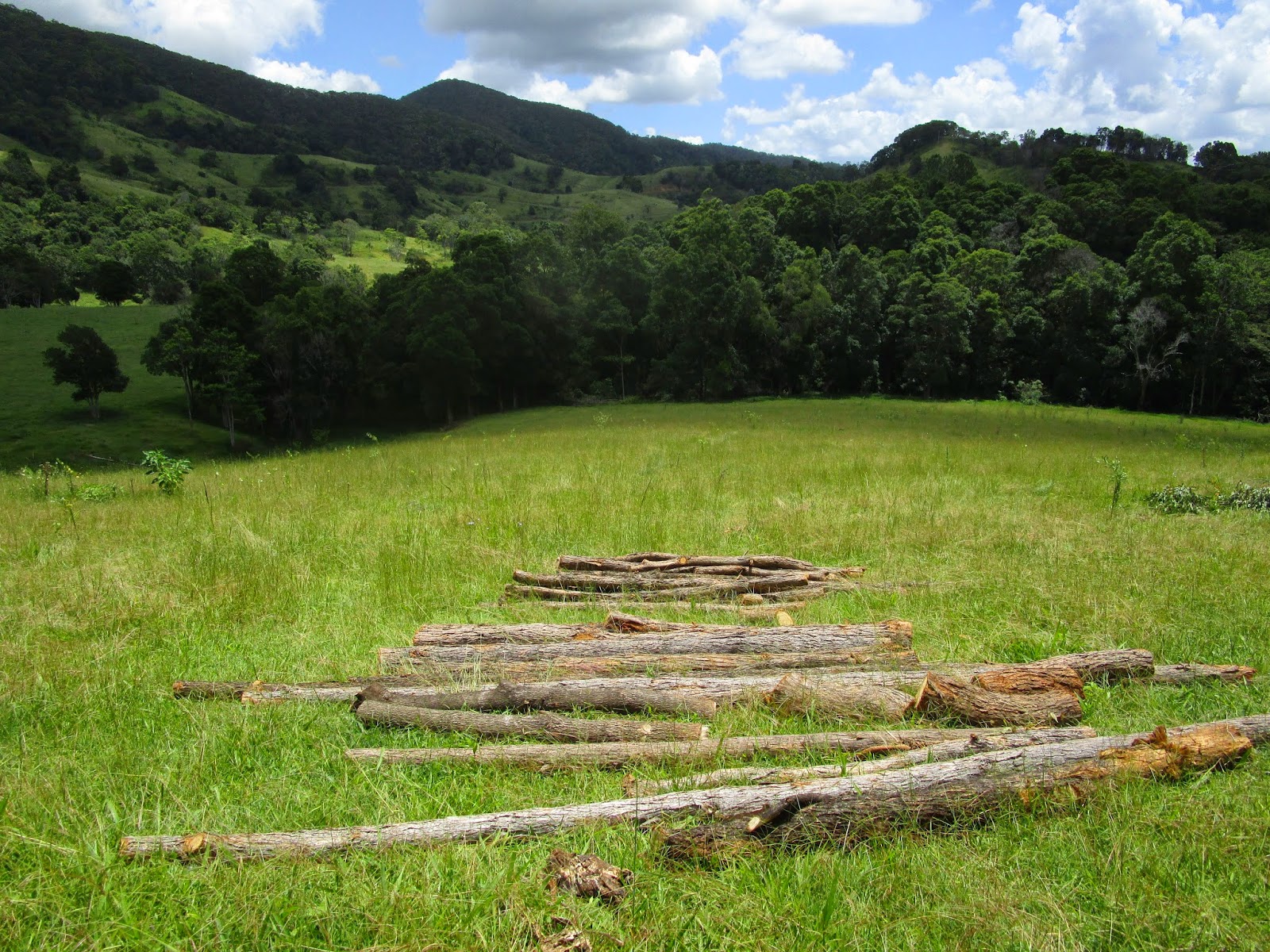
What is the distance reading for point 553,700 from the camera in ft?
15.5

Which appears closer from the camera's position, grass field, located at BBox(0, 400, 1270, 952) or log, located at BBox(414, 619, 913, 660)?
grass field, located at BBox(0, 400, 1270, 952)

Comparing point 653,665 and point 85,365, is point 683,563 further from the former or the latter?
point 85,365

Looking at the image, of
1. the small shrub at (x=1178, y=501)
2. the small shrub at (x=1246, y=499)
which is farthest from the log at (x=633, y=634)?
the small shrub at (x=1246, y=499)

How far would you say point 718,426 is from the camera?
27.6 meters

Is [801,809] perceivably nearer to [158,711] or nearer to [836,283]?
[158,711]

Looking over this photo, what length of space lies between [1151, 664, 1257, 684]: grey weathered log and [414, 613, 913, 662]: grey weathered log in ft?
5.67

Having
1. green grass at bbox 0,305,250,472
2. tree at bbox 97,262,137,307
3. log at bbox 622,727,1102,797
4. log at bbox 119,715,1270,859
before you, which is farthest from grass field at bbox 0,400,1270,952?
tree at bbox 97,262,137,307

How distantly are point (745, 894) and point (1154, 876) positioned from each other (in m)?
1.86

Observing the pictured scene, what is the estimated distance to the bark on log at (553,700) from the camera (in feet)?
15.4

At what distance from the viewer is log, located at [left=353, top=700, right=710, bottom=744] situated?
170 inches

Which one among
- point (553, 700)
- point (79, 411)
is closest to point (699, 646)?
point (553, 700)

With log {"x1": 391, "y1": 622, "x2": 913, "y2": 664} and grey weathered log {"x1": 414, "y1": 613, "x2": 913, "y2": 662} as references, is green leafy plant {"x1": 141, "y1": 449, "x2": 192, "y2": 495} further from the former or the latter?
log {"x1": 391, "y1": 622, "x2": 913, "y2": 664}

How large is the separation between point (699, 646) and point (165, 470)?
1226 cm

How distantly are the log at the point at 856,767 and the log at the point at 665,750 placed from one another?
8cm
